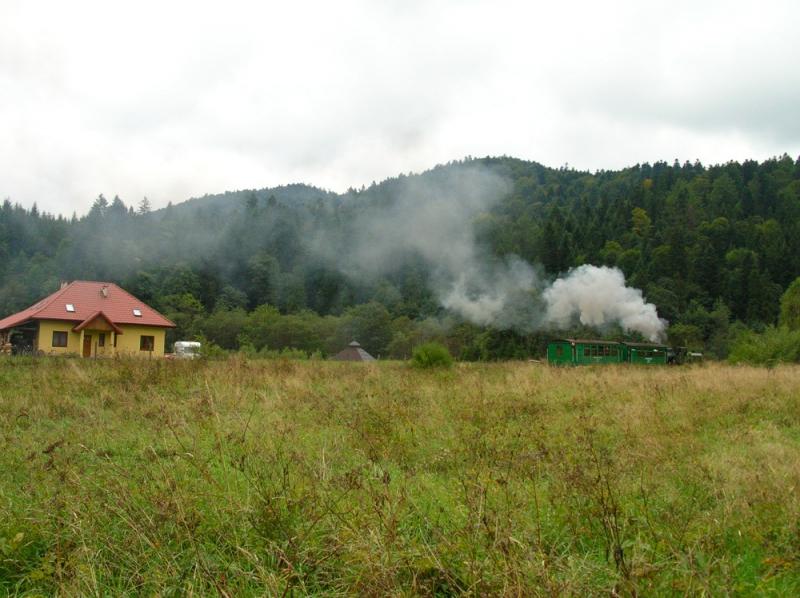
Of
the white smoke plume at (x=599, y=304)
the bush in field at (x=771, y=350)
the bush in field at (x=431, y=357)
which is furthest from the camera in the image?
the white smoke plume at (x=599, y=304)

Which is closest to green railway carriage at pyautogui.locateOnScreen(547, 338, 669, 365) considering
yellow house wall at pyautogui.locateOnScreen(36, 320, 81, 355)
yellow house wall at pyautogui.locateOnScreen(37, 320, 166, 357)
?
yellow house wall at pyautogui.locateOnScreen(37, 320, 166, 357)

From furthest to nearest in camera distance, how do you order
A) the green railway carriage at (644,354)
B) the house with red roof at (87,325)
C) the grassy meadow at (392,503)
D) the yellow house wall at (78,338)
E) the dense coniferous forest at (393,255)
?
the dense coniferous forest at (393,255)
the house with red roof at (87,325)
the yellow house wall at (78,338)
the green railway carriage at (644,354)
the grassy meadow at (392,503)

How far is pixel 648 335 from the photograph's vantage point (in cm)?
3809

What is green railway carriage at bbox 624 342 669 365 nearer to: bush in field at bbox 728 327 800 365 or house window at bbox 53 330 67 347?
bush in field at bbox 728 327 800 365

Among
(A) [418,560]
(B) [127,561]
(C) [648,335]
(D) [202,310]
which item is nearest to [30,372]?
(B) [127,561]

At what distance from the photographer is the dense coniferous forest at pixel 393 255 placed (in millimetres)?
62375

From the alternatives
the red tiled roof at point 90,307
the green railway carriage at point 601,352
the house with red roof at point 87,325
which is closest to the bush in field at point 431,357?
the green railway carriage at point 601,352

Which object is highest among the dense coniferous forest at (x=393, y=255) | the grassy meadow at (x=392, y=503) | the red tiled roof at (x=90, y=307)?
the dense coniferous forest at (x=393, y=255)

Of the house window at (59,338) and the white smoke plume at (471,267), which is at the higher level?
the white smoke plume at (471,267)

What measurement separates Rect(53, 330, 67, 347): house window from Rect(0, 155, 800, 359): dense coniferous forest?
18256 mm

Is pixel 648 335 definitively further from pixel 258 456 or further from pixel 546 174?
pixel 546 174

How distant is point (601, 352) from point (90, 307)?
31.9 m

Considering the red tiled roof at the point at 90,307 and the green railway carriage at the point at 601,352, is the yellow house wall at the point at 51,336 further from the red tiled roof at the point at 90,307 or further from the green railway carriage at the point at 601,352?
the green railway carriage at the point at 601,352

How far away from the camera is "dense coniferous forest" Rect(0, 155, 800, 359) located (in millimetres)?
62375
